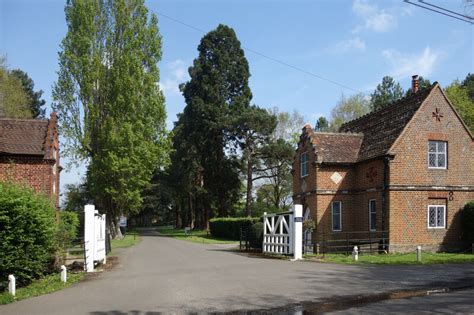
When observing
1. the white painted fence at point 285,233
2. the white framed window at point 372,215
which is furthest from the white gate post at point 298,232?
the white framed window at point 372,215

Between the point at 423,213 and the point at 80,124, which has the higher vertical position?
the point at 80,124

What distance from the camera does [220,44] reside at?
58.6 m

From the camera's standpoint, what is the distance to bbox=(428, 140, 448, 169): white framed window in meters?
26.4

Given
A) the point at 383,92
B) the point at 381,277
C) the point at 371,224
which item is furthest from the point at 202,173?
the point at 381,277

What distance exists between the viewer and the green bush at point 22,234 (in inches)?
562

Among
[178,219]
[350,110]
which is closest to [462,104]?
[350,110]

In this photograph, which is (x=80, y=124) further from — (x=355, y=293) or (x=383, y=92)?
(x=383, y=92)

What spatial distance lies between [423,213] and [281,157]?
2879cm

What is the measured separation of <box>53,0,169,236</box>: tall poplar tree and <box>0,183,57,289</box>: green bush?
24.6 m

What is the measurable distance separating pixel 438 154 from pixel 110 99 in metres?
26.6

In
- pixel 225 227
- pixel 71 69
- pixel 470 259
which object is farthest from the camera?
pixel 225 227

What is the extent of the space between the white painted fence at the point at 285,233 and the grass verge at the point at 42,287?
9574mm

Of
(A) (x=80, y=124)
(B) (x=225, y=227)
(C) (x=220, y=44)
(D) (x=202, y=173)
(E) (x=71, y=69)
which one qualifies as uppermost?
(C) (x=220, y=44)

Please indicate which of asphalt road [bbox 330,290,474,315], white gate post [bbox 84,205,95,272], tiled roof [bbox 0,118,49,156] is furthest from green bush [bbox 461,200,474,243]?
tiled roof [bbox 0,118,49,156]
